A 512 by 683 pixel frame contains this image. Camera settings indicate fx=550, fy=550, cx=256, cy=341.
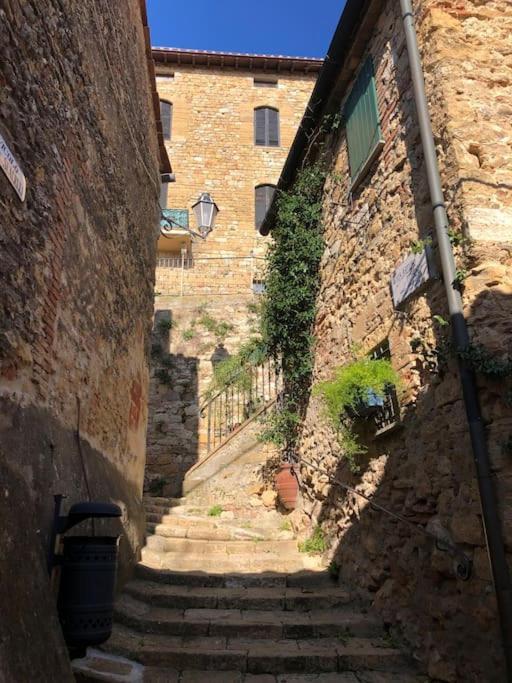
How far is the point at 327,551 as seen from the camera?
20.2 ft

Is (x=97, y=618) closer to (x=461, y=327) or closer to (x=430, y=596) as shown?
(x=430, y=596)

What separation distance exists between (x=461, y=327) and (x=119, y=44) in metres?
4.73

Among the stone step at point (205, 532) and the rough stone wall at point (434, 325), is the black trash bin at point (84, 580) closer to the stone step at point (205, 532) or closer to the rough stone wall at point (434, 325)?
the rough stone wall at point (434, 325)

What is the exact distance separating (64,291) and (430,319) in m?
2.84

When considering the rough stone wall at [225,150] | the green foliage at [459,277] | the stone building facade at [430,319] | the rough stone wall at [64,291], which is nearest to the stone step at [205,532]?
→ the rough stone wall at [64,291]

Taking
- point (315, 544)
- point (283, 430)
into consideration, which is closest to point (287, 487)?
point (283, 430)

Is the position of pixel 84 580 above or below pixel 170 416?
below

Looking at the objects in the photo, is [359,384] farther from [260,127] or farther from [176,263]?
[260,127]

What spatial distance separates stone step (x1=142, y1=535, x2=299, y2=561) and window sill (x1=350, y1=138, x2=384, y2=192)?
426 centimetres

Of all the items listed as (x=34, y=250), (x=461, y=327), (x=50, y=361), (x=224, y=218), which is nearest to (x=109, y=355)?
(x=50, y=361)

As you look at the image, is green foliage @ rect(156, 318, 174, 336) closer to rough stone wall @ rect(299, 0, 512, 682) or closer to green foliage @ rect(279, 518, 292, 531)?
green foliage @ rect(279, 518, 292, 531)

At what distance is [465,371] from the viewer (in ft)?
12.2

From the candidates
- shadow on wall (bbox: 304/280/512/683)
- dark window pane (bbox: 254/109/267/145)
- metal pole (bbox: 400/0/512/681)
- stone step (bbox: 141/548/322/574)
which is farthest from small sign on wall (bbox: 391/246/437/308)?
dark window pane (bbox: 254/109/267/145)

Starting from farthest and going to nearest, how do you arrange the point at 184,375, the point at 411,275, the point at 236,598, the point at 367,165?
the point at 184,375 → the point at 367,165 → the point at 236,598 → the point at 411,275
